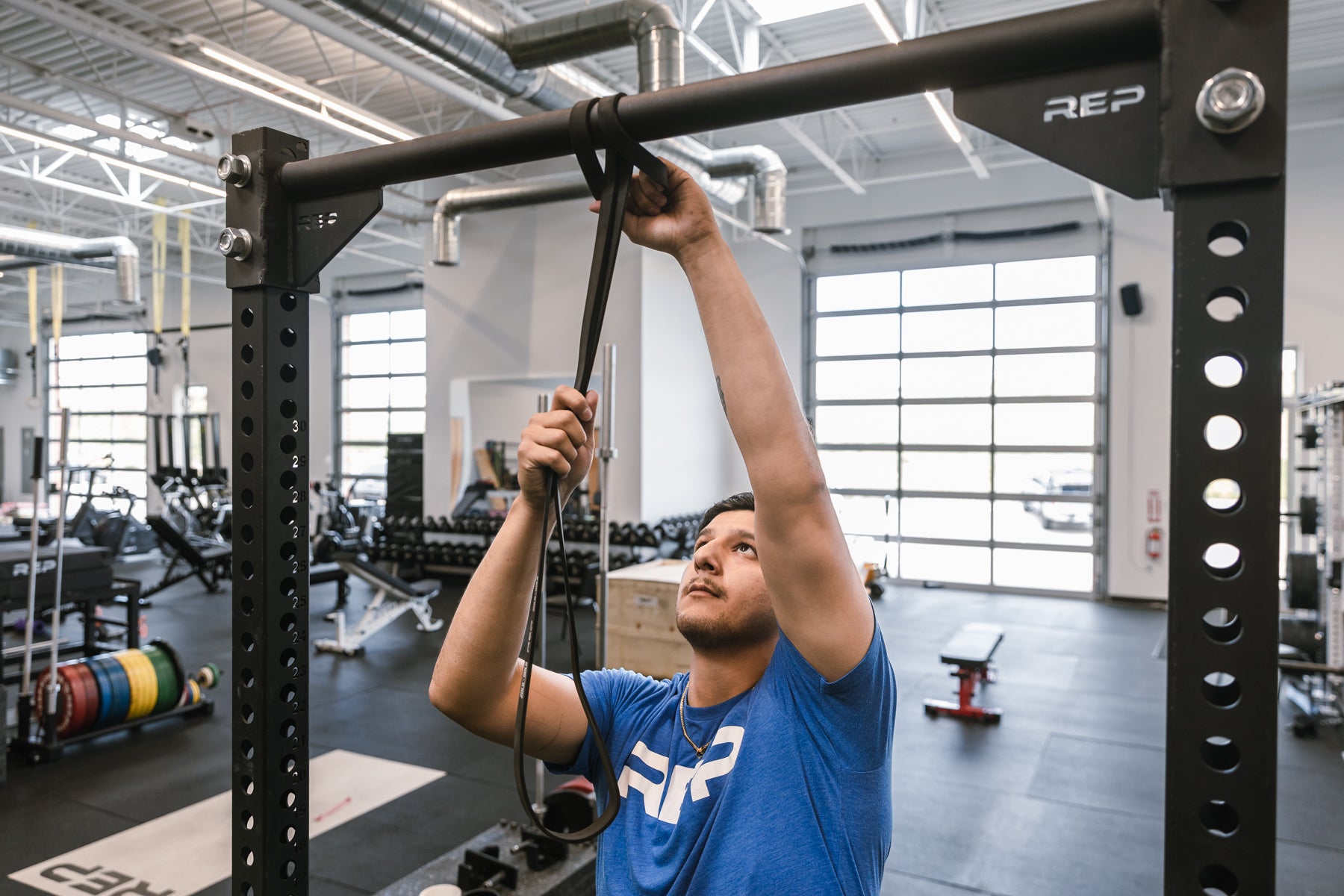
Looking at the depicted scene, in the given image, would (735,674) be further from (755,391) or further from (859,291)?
(859,291)

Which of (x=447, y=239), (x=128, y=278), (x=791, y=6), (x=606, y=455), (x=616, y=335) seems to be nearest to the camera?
(x=606, y=455)

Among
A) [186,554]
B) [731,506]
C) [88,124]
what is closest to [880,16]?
[731,506]

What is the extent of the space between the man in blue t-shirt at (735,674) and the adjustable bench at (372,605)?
5739 mm

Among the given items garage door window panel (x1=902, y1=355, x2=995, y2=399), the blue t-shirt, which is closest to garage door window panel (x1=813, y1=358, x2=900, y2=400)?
garage door window panel (x1=902, y1=355, x2=995, y2=399)

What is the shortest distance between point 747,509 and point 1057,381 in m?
8.87

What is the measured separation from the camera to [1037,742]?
477cm

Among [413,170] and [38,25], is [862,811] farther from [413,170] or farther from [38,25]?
[38,25]

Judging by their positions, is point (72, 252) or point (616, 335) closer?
point (72, 252)

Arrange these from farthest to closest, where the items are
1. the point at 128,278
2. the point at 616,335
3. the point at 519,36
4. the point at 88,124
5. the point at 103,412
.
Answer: the point at 103,412 → the point at 616,335 → the point at 128,278 → the point at 88,124 → the point at 519,36

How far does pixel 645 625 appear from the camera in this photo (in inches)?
205

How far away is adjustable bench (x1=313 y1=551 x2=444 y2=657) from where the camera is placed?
661 centimetres

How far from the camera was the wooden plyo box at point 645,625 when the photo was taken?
5117 mm

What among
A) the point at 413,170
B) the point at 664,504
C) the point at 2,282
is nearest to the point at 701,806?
the point at 413,170

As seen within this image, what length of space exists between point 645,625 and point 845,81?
14.8 feet
